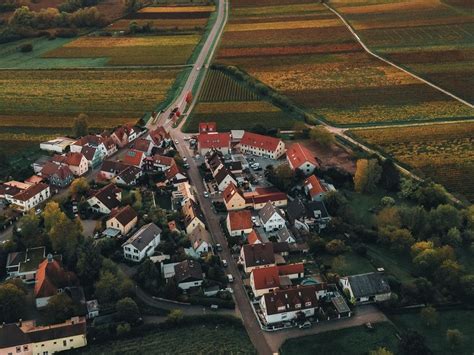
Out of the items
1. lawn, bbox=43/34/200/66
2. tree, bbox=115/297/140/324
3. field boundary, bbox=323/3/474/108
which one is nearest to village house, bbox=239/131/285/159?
tree, bbox=115/297/140/324

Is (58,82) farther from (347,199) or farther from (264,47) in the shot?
(347,199)

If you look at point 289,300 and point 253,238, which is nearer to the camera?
point 289,300

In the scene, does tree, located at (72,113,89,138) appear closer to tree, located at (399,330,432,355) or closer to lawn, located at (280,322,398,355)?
lawn, located at (280,322,398,355)

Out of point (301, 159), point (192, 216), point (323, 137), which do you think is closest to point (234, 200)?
point (192, 216)

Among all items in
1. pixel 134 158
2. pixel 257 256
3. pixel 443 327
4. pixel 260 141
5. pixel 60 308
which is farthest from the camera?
pixel 260 141

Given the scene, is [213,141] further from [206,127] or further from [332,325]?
[332,325]

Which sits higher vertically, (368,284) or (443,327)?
(368,284)

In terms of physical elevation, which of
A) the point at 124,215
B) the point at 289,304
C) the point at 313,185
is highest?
the point at 124,215

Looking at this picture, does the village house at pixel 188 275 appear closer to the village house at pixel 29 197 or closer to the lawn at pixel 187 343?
the lawn at pixel 187 343
